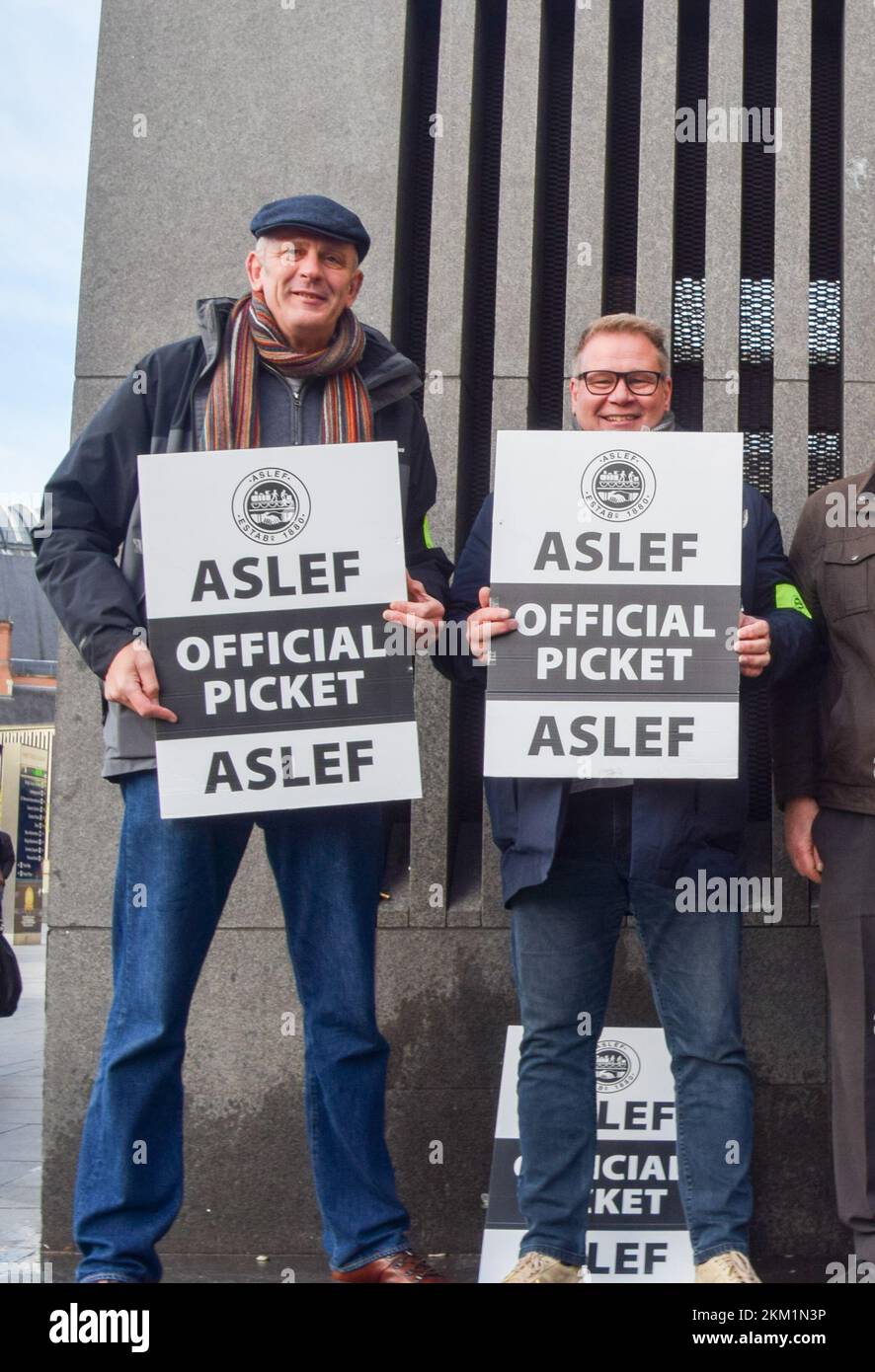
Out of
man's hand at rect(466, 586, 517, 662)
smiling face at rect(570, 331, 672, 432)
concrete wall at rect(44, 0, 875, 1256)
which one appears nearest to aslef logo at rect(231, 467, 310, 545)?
man's hand at rect(466, 586, 517, 662)

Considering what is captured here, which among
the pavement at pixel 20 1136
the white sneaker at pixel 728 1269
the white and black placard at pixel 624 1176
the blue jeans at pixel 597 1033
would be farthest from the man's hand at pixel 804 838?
the pavement at pixel 20 1136

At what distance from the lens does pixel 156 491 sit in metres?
3.31

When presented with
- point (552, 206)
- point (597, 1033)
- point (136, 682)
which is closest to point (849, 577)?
point (597, 1033)

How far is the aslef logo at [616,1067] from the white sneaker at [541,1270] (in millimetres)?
1058

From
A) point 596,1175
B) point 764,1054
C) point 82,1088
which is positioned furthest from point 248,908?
point 764,1054

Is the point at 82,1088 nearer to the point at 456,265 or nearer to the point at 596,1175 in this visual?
the point at 596,1175

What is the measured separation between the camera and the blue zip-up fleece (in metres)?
3.31

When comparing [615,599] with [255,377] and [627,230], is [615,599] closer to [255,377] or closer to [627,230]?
[255,377]

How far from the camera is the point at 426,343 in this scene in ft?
16.7

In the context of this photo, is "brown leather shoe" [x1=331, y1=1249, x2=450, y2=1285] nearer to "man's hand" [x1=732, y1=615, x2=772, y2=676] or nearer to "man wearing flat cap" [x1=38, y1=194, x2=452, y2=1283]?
"man wearing flat cap" [x1=38, y1=194, x2=452, y2=1283]

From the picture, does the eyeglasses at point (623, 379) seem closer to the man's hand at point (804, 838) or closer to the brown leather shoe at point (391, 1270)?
the man's hand at point (804, 838)

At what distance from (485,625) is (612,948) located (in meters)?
0.84
